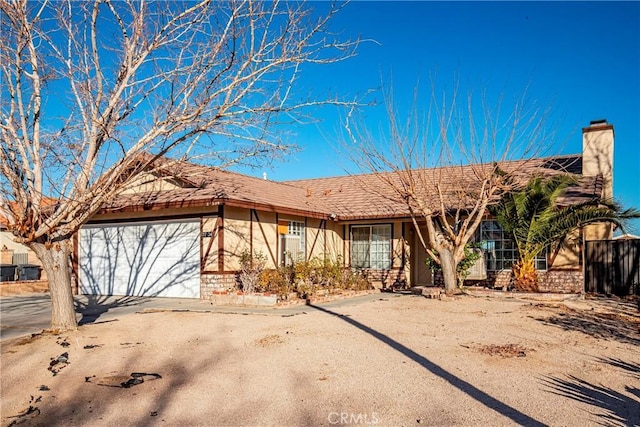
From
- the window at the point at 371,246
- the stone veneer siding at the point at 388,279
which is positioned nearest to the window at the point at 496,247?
the stone veneer siding at the point at 388,279

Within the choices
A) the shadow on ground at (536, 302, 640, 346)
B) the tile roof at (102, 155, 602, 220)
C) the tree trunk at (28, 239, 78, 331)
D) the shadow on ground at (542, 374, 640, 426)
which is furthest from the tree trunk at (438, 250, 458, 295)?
Result: the tree trunk at (28, 239, 78, 331)

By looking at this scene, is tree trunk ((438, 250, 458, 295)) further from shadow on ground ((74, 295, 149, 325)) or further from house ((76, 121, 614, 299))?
shadow on ground ((74, 295, 149, 325))

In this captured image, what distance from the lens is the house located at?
15.0 metres

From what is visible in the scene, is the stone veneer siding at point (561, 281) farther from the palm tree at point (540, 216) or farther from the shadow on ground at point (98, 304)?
the shadow on ground at point (98, 304)

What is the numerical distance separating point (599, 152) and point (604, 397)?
45.4ft

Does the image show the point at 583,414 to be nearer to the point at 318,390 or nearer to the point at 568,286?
the point at 318,390

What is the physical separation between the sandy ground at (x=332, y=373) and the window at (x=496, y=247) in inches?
244

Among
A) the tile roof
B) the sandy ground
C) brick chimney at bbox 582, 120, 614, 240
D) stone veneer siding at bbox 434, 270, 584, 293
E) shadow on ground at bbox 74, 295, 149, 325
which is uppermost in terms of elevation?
brick chimney at bbox 582, 120, 614, 240

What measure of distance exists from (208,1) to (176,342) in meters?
5.73

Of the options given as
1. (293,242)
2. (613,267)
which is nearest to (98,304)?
(293,242)

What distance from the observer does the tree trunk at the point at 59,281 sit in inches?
370

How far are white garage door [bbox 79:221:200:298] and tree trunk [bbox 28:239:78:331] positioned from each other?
18.3 feet

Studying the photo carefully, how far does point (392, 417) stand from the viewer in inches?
201

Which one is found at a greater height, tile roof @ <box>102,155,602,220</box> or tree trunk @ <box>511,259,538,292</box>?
tile roof @ <box>102,155,602,220</box>
